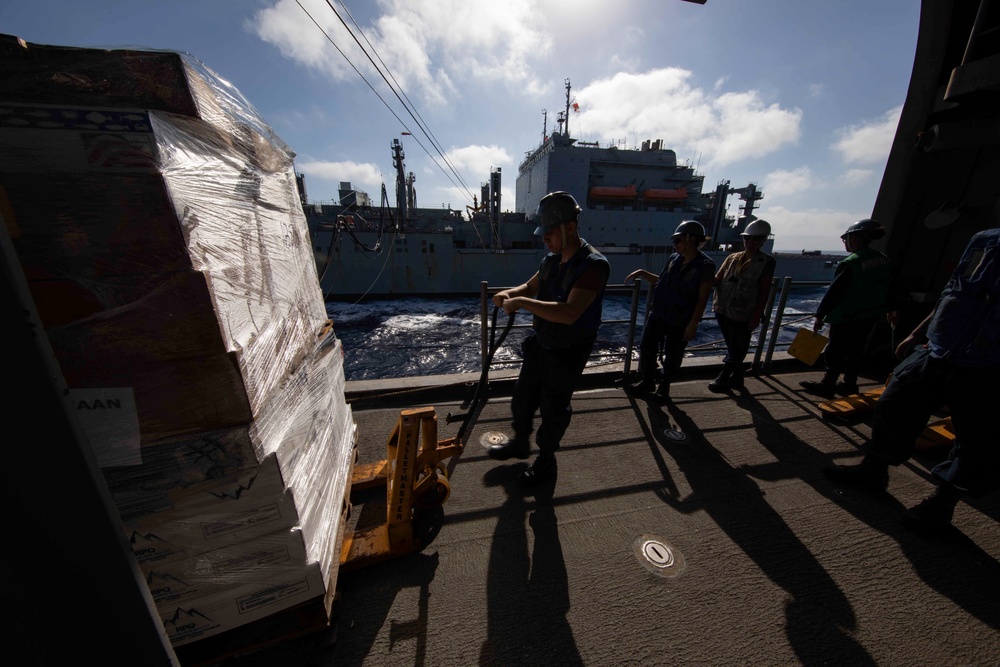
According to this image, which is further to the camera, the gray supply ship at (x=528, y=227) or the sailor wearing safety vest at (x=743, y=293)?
the gray supply ship at (x=528, y=227)

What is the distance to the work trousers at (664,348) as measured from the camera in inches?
148

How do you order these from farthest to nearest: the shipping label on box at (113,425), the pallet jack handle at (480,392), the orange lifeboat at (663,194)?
the orange lifeboat at (663,194)
the pallet jack handle at (480,392)
the shipping label on box at (113,425)

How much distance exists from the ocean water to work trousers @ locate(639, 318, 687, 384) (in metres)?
3.91

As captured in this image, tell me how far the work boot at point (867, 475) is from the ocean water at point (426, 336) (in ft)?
17.4

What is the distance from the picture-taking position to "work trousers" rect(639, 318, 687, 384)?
3752 mm

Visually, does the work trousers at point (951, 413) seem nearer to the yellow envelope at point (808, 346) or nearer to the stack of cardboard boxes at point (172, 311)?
the yellow envelope at point (808, 346)

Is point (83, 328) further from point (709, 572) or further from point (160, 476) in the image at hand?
point (709, 572)

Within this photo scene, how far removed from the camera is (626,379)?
414 cm

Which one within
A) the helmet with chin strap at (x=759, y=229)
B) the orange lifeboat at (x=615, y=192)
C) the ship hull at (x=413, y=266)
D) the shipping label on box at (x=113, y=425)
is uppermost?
the orange lifeboat at (x=615, y=192)

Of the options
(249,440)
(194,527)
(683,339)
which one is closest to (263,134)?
(249,440)

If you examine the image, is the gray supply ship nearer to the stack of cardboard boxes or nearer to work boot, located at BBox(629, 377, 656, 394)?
work boot, located at BBox(629, 377, 656, 394)

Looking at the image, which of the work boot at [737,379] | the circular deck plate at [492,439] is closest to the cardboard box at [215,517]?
the circular deck plate at [492,439]

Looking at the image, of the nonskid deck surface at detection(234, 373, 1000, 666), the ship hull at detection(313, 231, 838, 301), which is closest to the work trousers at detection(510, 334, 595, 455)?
the nonskid deck surface at detection(234, 373, 1000, 666)

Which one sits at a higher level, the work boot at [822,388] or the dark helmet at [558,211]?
the dark helmet at [558,211]
